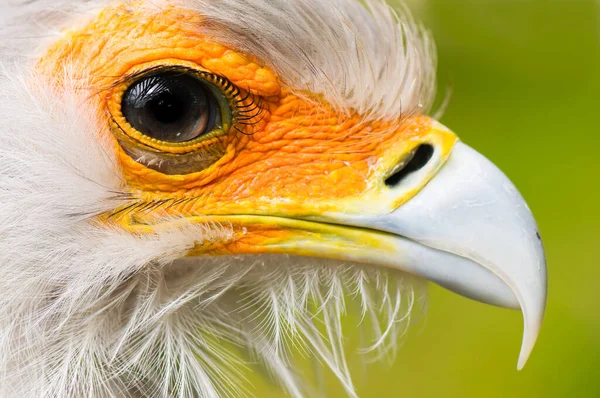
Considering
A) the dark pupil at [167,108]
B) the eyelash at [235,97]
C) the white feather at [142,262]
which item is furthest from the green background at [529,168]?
the dark pupil at [167,108]

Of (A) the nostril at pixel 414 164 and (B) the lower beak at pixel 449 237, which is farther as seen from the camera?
(A) the nostril at pixel 414 164

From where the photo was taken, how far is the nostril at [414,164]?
6.11 ft

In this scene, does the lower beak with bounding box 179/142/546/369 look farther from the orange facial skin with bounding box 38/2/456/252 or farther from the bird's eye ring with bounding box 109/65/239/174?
the bird's eye ring with bounding box 109/65/239/174

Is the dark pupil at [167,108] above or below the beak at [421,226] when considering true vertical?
above

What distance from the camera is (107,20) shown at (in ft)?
6.19

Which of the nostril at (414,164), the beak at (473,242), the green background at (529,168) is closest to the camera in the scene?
the beak at (473,242)

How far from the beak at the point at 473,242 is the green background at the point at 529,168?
284cm

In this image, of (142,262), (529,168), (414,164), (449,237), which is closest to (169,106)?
(142,262)

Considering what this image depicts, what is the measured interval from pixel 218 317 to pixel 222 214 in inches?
17.4

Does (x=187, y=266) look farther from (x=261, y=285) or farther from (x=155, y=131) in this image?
(x=155, y=131)

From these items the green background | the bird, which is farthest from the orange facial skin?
the green background

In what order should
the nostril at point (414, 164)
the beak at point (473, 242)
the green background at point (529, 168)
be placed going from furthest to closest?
the green background at point (529, 168)
the nostril at point (414, 164)
the beak at point (473, 242)

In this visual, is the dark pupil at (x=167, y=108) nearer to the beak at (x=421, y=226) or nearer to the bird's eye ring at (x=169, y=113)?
the bird's eye ring at (x=169, y=113)

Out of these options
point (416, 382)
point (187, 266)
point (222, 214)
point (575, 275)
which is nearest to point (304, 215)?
point (222, 214)
